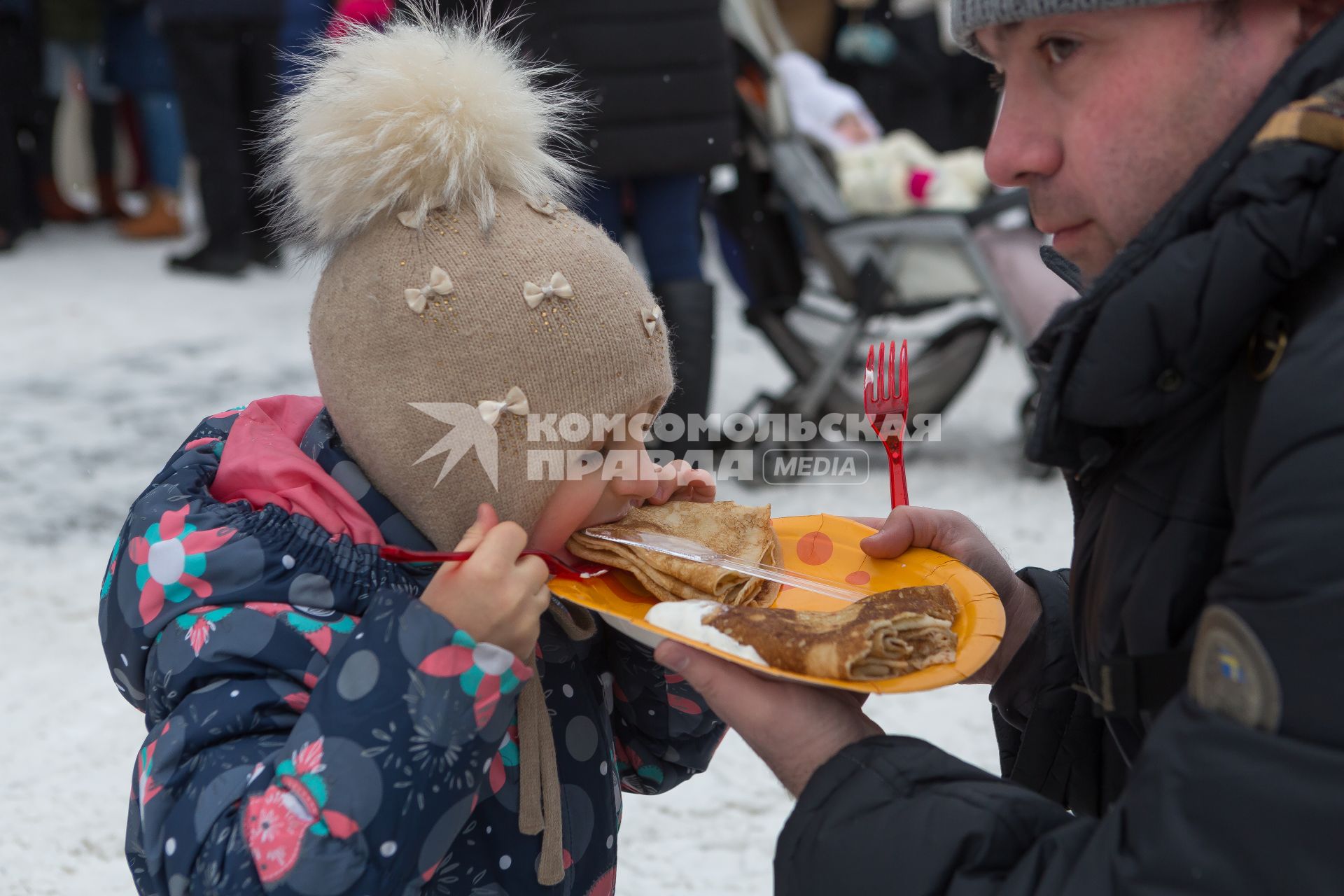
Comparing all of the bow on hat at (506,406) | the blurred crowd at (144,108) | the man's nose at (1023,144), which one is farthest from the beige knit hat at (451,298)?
the blurred crowd at (144,108)

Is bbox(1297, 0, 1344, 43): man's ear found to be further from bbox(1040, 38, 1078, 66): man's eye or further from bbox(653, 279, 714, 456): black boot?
bbox(653, 279, 714, 456): black boot

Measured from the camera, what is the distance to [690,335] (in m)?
3.54

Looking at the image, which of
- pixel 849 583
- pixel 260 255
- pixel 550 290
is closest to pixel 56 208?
pixel 260 255

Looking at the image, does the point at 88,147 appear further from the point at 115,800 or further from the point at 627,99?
the point at 115,800

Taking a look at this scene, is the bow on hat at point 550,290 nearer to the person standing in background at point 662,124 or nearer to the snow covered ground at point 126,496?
the snow covered ground at point 126,496

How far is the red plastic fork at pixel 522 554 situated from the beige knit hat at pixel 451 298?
2.2 inches

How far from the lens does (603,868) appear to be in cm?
147

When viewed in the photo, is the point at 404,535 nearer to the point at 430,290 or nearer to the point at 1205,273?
the point at 430,290

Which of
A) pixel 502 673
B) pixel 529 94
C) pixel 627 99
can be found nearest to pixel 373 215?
pixel 529 94

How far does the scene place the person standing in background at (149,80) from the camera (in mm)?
6922

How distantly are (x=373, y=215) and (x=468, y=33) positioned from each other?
13.1 inches

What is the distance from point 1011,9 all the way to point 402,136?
2.15 ft

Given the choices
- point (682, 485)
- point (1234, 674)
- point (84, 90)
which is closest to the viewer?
point (1234, 674)

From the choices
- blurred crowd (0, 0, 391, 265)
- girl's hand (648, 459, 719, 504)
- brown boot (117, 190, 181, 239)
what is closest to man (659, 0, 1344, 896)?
girl's hand (648, 459, 719, 504)
